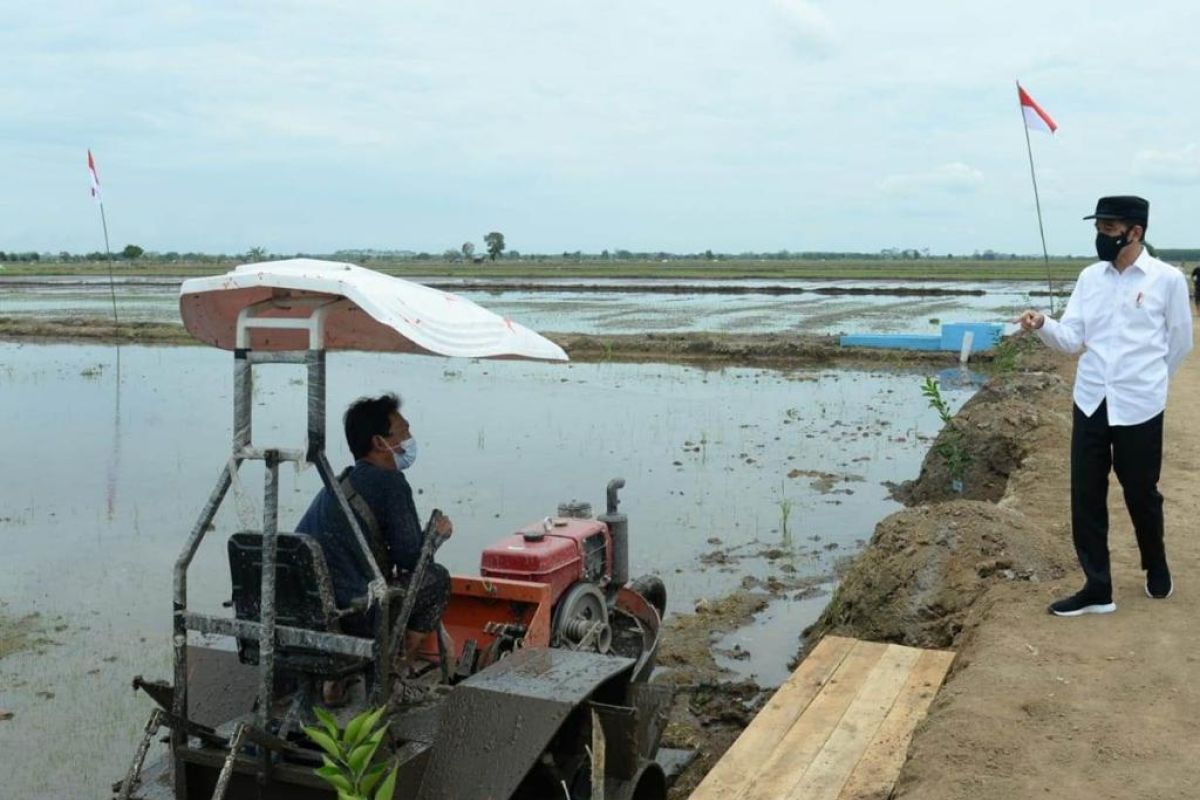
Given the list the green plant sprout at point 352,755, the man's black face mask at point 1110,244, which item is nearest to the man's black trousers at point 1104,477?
the man's black face mask at point 1110,244

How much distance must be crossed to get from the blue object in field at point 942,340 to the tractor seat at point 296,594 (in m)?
19.3

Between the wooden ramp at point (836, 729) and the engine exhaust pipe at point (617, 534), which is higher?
the engine exhaust pipe at point (617, 534)

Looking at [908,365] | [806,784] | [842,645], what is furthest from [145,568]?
[908,365]

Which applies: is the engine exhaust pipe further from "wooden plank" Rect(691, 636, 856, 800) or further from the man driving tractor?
the man driving tractor

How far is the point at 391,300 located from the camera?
3.11 metres

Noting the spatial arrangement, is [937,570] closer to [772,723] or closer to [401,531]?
[772,723]

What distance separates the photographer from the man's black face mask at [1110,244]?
4.55 m

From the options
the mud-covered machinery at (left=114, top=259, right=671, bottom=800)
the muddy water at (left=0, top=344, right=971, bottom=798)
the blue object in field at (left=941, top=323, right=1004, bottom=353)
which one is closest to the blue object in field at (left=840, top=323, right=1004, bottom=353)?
the blue object in field at (left=941, top=323, right=1004, bottom=353)

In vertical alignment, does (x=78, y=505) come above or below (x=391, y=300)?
below

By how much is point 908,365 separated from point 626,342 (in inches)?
222

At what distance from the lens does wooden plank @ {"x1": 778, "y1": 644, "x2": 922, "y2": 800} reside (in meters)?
3.82

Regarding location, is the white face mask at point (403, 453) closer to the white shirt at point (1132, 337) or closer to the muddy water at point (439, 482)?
the muddy water at point (439, 482)

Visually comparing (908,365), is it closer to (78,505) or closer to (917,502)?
(917,502)

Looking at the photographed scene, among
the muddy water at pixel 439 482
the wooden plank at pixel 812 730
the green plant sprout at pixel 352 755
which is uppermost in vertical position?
the green plant sprout at pixel 352 755
